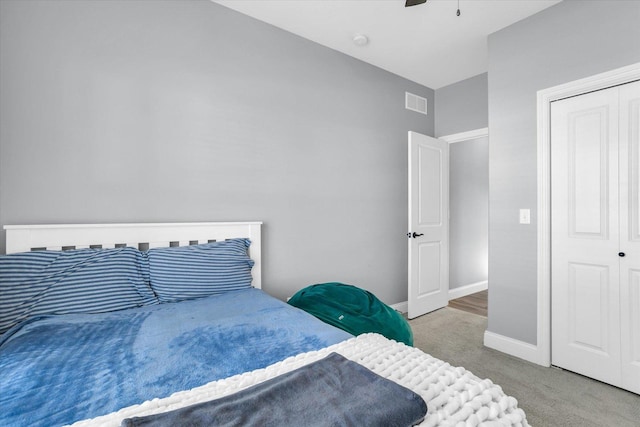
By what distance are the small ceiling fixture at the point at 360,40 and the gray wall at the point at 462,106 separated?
59.9 inches

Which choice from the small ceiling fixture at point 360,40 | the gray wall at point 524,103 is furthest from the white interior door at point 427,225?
the small ceiling fixture at point 360,40

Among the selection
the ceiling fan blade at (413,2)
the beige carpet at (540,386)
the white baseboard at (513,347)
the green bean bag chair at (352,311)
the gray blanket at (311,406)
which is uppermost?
the ceiling fan blade at (413,2)

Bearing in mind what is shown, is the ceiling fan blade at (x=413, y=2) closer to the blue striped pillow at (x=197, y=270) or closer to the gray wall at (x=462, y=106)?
the gray wall at (x=462, y=106)

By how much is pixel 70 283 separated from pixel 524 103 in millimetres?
3415

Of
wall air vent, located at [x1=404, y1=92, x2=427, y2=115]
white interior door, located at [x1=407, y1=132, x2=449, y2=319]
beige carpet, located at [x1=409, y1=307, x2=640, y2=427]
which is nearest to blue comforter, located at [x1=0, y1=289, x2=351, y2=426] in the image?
beige carpet, located at [x1=409, y1=307, x2=640, y2=427]

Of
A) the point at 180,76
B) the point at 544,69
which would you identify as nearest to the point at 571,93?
the point at 544,69

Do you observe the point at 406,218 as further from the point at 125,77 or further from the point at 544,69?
the point at 125,77

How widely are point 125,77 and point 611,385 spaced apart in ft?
A: 12.8

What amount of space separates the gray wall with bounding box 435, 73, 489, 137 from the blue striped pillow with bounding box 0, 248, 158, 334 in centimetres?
364

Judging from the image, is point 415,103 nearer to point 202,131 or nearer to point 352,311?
point 202,131

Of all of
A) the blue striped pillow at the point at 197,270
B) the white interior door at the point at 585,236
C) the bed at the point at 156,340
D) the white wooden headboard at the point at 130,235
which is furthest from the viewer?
the white interior door at the point at 585,236

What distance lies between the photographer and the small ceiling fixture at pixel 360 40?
2.78 meters

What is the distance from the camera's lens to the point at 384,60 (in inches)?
128

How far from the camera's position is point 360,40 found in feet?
9.29
